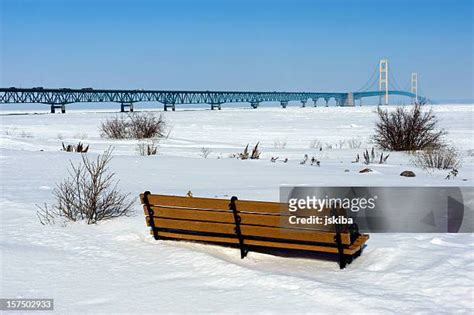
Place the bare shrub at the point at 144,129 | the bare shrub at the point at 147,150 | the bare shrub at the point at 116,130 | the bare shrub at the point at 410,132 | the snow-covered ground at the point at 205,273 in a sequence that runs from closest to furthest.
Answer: the snow-covered ground at the point at 205,273
the bare shrub at the point at 147,150
the bare shrub at the point at 410,132
the bare shrub at the point at 116,130
the bare shrub at the point at 144,129

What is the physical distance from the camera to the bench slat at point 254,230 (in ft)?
19.9

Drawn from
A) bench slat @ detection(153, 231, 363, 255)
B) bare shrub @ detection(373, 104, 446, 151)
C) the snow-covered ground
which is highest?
bare shrub @ detection(373, 104, 446, 151)

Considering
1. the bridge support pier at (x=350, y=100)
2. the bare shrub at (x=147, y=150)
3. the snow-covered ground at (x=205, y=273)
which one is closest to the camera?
the snow-covered ground at (x=205, y=273)

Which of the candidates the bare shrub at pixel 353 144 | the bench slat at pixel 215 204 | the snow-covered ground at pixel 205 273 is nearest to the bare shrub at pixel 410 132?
the bare shrub at pixel 353 144

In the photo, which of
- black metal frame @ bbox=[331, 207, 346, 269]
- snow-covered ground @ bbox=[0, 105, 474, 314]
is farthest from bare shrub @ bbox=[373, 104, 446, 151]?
black metal frame @ bbox=[331, 207, 346, 269]

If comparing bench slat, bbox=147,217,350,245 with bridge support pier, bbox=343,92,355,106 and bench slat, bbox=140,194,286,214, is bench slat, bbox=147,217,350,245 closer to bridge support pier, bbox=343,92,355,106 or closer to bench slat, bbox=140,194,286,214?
bench slat, bbox=140,194,286,214

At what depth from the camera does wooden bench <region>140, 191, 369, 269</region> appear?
241 inches

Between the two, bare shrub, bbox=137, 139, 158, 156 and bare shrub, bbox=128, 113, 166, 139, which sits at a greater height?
bare shrub, bbox=128, 113, 166, 139

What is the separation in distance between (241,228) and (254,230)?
6.4 inches

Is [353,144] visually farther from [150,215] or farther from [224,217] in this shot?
[224,217]

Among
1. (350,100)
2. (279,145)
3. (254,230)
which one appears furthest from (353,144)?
(350,100)

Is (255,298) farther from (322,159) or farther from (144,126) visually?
(144,126)

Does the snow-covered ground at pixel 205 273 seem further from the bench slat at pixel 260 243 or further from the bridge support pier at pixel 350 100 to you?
the bridge support pier at pixel 350 100

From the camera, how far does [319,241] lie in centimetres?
612
